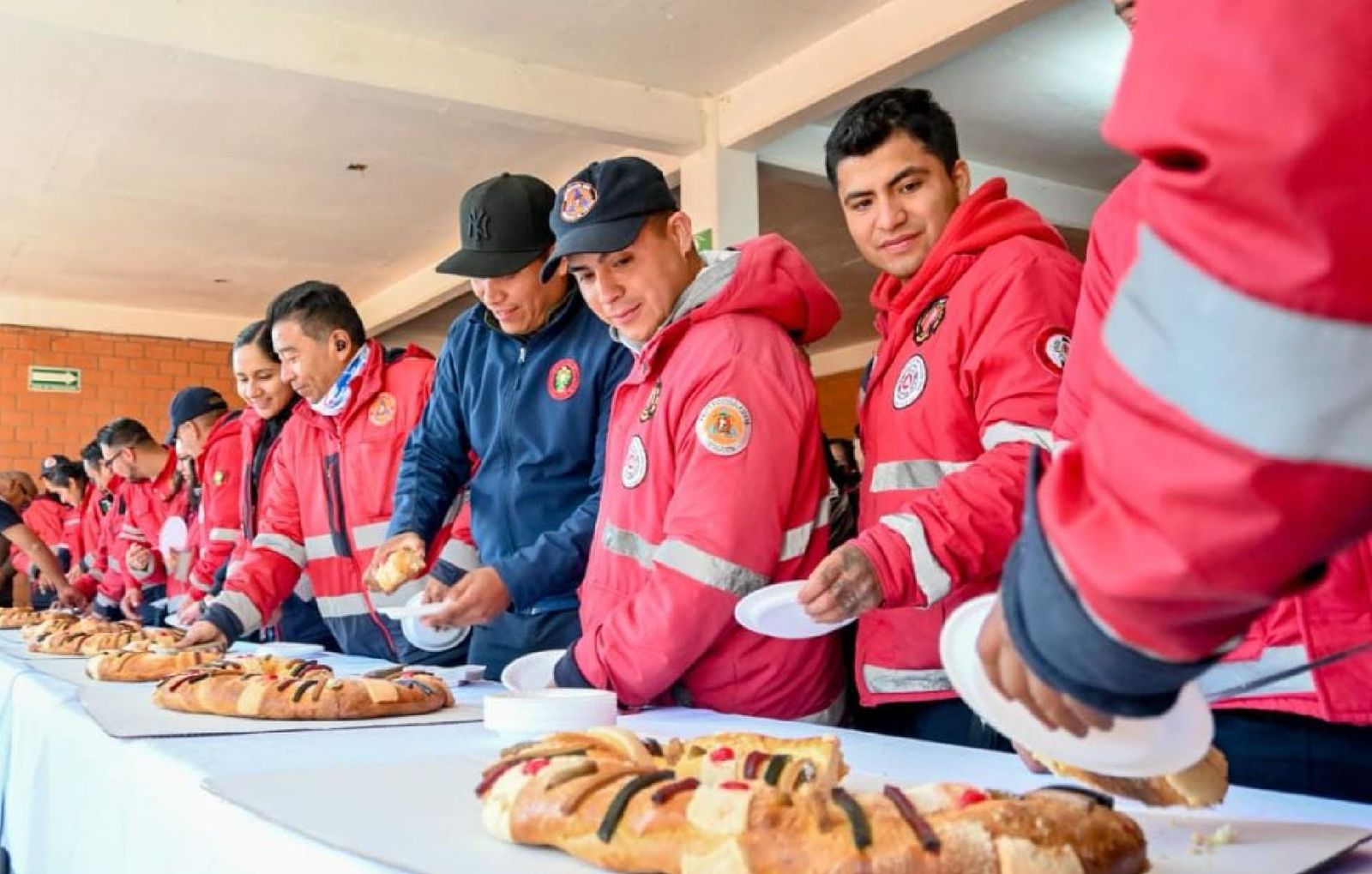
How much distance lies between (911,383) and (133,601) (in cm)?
540

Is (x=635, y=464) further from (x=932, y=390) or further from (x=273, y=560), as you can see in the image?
(x=273, y=560)

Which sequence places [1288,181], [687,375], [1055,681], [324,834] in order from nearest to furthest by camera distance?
[1288,181], [1055,681], [324,834], [687,375]

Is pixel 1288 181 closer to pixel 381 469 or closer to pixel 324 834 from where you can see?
pixel 324 834

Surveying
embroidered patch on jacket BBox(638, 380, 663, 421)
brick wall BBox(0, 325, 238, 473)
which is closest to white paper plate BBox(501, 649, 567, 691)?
embroidered patch on jacket BBox(638, 380, 663, 421)

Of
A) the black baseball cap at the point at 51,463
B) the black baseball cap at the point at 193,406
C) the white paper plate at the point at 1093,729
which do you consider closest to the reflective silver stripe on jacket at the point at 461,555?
the white paper plate at the point at 1093,729

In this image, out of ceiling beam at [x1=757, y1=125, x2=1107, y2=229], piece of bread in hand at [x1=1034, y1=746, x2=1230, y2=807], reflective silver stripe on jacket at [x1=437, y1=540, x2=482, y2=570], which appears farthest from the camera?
ceiling beam at [x1=757, y1=125, x2=1107, y2=229]

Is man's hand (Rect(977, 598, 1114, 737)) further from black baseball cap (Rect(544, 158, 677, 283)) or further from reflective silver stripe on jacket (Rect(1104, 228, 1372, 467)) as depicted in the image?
black baseball cap (Rect(544, 158, 677, 283))

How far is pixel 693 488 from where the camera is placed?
1805mm

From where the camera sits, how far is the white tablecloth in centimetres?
108

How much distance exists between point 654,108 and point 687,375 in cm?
359

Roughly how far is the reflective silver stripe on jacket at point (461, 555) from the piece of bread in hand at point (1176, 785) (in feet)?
6.42

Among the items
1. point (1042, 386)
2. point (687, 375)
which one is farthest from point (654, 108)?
point (1042, 386)

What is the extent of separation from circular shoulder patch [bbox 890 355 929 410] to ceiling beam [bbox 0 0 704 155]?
3371mm

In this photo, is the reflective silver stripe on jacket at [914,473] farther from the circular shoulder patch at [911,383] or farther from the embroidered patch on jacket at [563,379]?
the embroidered patch on jacket at [563,379]
